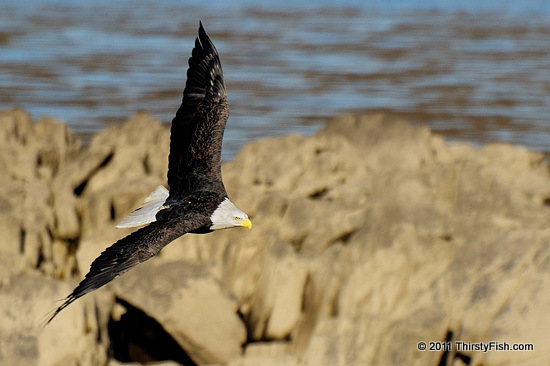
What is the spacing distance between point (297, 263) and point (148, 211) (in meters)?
0.92

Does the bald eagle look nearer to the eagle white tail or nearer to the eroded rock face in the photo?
the eagle white tail

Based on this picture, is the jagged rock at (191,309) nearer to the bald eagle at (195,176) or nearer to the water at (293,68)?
the bald eagle at (195,176)

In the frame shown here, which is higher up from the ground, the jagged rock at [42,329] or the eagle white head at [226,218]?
the eagle white head at [226,218]

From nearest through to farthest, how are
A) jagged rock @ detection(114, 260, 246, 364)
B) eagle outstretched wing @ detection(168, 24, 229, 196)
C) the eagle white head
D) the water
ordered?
1. the eagle white head
2. jagged rock @ detection(114, 260, 246, 364)
3. eagle outstretched wing @ detection(168, 24, 229, 196)
4. the water

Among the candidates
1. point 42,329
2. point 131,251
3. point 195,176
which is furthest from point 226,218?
point 42,329

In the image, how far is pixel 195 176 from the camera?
640 centimetres

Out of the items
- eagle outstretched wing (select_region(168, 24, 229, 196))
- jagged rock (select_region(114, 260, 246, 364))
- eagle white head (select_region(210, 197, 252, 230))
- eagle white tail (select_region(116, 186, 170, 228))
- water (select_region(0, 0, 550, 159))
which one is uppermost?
eagle outstretched wing (select_region(168, 24, 229, 196))

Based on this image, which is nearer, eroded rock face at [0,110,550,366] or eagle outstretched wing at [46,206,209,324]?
eagle outstretched wing at [46,206,209,324]

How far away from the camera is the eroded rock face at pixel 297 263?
555 cm

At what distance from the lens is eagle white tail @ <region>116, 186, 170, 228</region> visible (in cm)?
599

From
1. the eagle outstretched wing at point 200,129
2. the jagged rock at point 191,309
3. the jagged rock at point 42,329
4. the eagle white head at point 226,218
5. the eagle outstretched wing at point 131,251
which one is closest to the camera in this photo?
the eagle outstretched wing at point 131,251

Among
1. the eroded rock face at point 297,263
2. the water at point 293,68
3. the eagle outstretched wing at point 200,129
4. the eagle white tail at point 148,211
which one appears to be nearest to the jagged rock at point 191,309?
the eroded rock face at point 297,263

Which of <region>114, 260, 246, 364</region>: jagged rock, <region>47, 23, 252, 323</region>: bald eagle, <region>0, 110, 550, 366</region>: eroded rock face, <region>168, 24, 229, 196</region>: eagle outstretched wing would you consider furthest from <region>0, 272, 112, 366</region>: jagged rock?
<region>168, 24, 229, 196</region>: eagle outstretched wing

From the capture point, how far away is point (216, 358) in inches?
236
